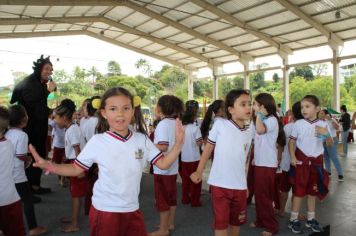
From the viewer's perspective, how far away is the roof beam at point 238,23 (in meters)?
12.3

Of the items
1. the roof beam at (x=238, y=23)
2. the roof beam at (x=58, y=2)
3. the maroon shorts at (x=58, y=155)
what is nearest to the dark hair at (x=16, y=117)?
the maroon shorts at (x=58, y=155)

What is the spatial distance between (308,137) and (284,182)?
670 mm

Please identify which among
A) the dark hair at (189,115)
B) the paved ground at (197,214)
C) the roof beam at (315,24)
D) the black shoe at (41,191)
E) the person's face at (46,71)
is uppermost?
the roof beam at (315,24)

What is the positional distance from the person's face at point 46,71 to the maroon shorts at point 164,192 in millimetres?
2098

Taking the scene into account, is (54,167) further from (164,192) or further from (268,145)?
(268,145)

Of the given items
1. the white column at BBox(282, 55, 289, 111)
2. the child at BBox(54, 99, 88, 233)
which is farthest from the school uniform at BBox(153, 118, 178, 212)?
the white column at BBox(282, 55, 289, 111)

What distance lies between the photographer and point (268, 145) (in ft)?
10.3

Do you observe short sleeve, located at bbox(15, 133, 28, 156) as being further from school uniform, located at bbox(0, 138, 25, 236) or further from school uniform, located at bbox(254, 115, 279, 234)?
school uniform, located at bbox(254, 115, 279, 234)

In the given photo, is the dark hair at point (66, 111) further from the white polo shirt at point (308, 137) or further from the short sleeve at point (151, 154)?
the white polo shirt at point (308, 137)

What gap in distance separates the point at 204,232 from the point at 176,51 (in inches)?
642

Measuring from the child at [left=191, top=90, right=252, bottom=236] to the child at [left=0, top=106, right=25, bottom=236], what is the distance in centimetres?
124

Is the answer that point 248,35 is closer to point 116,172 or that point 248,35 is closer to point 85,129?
point 85,129

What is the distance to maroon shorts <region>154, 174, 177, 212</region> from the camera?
10.1 ft

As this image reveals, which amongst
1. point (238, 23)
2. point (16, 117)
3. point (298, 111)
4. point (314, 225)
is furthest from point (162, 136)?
point (238, 23)
